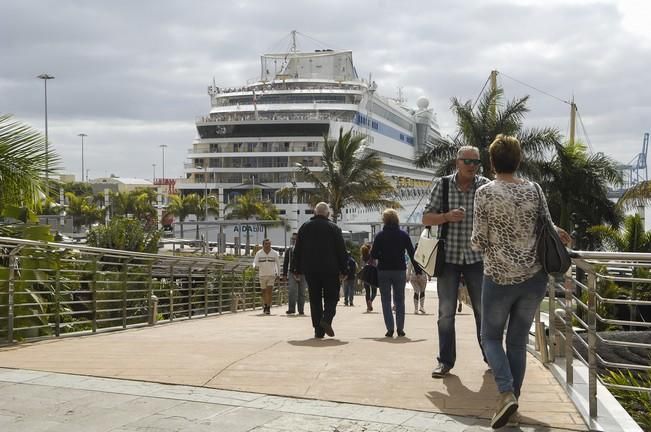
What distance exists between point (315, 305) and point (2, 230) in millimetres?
3473

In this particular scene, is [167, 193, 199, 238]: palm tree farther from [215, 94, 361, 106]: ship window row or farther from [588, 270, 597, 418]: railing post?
[588, 270, 597, 418]: railing post

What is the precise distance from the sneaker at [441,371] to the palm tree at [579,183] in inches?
1090

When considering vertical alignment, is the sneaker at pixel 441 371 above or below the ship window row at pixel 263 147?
below

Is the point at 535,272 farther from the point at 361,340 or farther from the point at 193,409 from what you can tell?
the point at 361,340

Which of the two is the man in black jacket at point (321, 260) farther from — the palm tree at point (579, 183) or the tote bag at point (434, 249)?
the palm tree at point (579, 183)

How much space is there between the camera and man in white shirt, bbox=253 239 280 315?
15.8m

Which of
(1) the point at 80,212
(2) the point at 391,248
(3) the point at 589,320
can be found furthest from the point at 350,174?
(1) the point at 80,212

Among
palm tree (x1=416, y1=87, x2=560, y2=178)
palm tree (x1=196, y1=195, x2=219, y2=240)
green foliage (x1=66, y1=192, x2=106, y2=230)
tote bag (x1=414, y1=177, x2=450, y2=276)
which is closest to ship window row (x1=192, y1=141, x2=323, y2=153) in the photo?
palm tree (x1=196, y1=195, x2=219, y2=240)

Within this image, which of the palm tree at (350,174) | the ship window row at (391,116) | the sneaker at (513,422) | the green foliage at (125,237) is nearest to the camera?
the sneaker at (513,422)

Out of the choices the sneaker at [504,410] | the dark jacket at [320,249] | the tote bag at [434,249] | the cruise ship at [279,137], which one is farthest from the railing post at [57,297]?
the cruise ship at [279,137]

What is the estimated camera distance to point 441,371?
576cm

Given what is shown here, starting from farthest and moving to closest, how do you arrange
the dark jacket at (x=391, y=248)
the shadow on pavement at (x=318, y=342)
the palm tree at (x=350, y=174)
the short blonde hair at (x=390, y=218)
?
the palm tree at (x=350, y=174), the short blonde hair at (x=390, y=218), the dark jacket at (x=391, y=248), the shadow on pavement at (x=318, y=342)

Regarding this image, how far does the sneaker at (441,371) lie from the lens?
18.8ft

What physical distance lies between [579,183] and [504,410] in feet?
98.7
